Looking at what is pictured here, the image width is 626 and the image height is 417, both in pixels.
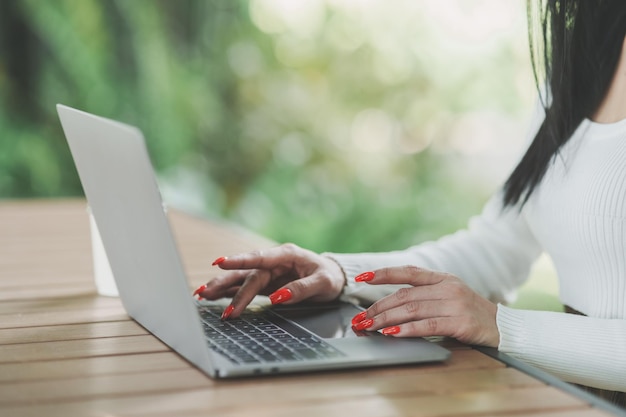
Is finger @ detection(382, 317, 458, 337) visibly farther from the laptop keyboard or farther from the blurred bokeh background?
the blurred bokeh background

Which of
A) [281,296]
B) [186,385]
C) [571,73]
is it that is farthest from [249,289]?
[571,73]

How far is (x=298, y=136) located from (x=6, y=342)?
4.48 m

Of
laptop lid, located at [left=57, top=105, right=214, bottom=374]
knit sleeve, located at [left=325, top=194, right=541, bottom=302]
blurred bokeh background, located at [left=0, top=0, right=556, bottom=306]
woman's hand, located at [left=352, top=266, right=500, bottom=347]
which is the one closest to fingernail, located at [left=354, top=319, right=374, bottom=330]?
woman's hand, located at [left=352, top=266, right=500, bottom=347]

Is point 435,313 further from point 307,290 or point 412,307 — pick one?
point 307,290

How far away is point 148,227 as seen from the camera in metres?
0.91

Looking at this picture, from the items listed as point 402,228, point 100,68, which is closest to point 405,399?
point 402,228

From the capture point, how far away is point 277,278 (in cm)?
126

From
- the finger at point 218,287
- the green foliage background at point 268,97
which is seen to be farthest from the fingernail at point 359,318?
the green foliage background at point 268,97

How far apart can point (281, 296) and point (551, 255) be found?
47cm

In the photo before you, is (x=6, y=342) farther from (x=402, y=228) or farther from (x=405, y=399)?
(x=402, y=228)

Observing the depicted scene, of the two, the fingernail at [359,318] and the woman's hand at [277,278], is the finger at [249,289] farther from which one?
the fingernail at [359,318]

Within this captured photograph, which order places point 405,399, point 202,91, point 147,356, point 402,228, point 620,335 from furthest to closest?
point 202,91, point 402,228, point 620,335, point 147,356, point 405,399

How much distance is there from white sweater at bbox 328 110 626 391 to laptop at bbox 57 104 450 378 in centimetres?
17

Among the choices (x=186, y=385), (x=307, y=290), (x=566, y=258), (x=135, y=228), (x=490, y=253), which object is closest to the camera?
(x=186, y=385)
